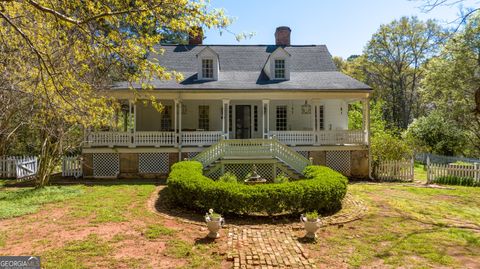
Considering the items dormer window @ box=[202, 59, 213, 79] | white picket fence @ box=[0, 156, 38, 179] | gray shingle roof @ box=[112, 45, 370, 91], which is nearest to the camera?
gray shingle roof @ box=[112, 45, 370, 91]

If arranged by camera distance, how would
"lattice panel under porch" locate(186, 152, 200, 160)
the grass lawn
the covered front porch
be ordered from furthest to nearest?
the covered front porch
"lattice panel under porch" locate(186, 152, 200, 160)
the grass lawn

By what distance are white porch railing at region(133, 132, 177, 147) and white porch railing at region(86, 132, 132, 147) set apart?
415 mm

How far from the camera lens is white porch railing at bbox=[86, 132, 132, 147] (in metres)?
15.7

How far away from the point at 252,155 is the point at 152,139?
566cm

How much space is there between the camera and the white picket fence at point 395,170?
15.8m

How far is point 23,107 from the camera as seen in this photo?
11031mm

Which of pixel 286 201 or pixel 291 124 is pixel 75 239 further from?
pixel 291 124

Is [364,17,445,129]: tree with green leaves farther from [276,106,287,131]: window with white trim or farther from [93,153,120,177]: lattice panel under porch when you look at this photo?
[93,153,120,177]: lattice panel under porch

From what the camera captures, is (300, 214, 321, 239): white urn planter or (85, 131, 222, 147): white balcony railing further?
(85, 131, 222, 147): white balcony railing

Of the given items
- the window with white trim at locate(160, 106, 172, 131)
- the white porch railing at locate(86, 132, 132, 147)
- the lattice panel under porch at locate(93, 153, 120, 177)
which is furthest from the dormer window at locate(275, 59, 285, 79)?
the lattice panel under porch at locate(93, 153, 120, 177)

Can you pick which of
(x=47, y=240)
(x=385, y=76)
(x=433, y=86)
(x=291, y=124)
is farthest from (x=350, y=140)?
(x=385, y=76)

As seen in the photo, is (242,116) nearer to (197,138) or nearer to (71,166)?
(197,138)

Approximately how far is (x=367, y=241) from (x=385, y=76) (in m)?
39.3

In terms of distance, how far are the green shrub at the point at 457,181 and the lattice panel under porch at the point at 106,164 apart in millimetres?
17083
